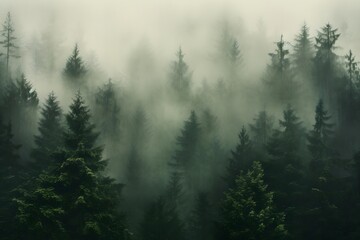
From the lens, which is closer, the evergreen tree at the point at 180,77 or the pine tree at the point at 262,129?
the pine tree at the point at 262,129

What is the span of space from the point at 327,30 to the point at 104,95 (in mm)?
39398

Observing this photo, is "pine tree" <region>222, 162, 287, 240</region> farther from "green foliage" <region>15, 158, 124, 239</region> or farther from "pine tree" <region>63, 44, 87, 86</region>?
"pine tree" <region>63, 44, 87, 86</region>

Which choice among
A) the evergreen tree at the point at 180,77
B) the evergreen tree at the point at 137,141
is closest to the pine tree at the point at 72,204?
the evergreen tree at the point at 137,141

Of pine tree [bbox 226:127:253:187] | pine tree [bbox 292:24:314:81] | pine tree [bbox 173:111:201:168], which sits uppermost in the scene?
pine tree [bbox 292:24:314:81]

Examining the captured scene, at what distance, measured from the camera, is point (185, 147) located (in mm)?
70625

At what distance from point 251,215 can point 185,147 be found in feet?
111

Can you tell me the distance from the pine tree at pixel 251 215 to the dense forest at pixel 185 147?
4.0 inches

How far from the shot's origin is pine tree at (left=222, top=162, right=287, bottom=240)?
3722 cm

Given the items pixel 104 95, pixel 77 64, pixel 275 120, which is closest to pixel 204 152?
pixel 275 120

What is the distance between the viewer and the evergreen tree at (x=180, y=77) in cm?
9183

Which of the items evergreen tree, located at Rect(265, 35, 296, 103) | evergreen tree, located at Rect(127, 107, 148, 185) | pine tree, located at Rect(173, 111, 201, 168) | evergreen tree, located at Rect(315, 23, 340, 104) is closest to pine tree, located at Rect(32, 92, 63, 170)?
evergreen tree, located at Rect(127, 107, 148, 185)

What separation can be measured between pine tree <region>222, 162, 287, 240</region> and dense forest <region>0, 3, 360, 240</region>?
0.10 metres

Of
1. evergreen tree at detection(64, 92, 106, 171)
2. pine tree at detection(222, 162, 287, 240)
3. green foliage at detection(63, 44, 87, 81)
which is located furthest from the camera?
green foliage at detection(63, 44, 87, 81)

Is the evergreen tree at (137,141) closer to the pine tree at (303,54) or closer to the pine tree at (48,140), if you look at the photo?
the pine tree at (48,140)
